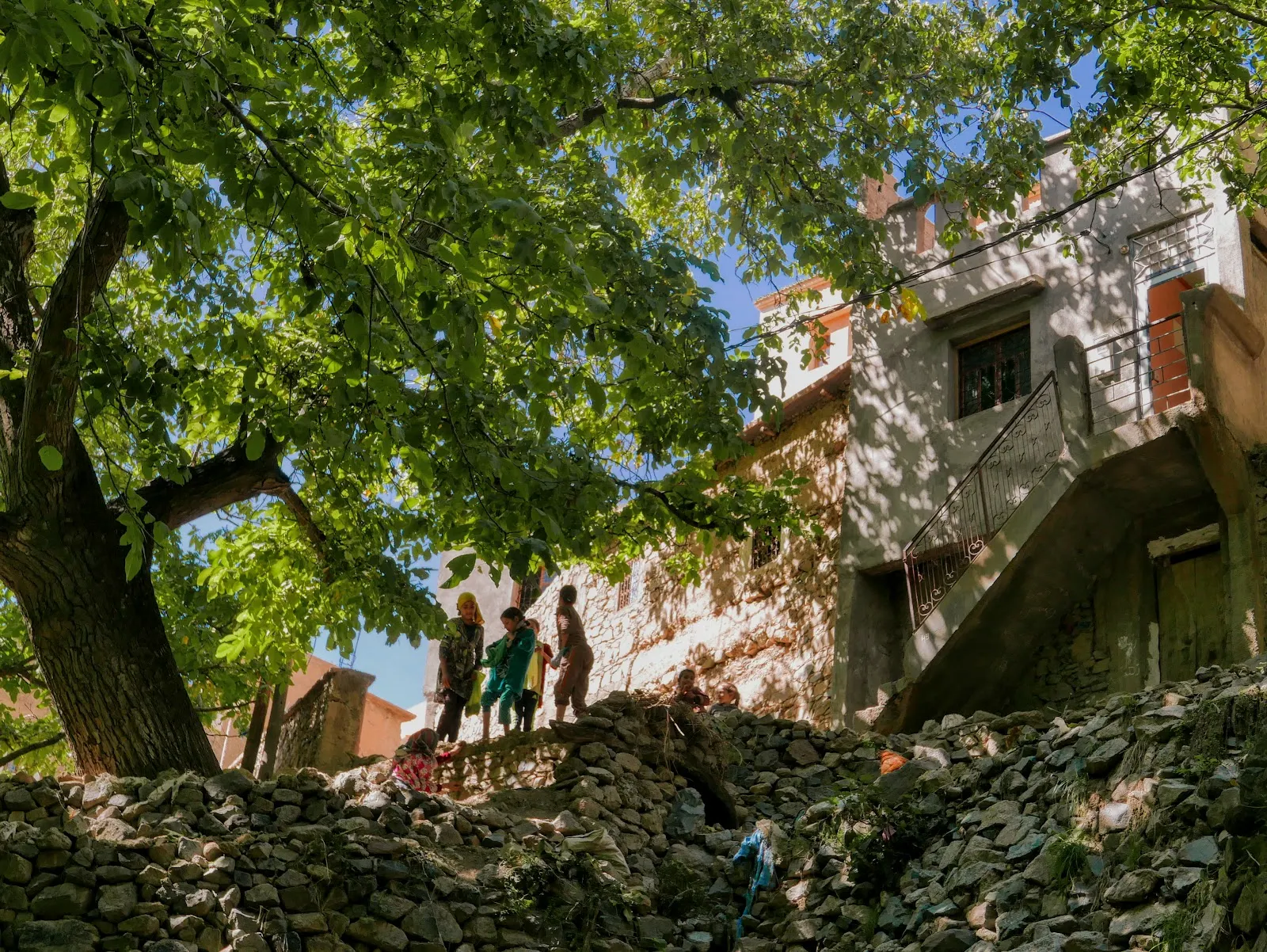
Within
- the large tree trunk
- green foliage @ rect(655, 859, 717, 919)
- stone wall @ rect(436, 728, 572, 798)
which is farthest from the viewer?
stone wall @ rect(436, 728, 572, 798)

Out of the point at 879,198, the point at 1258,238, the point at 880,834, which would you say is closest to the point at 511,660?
the point at 880,834

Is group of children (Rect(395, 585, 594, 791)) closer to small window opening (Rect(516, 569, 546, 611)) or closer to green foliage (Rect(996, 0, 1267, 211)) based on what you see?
green foliage (Rect(996, 0, 1267, 211))

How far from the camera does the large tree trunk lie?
894 cm

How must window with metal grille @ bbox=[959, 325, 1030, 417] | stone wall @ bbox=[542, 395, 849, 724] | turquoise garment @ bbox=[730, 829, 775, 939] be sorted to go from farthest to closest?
1. stone wall @ bbox=[542, 395, 849, 724]
2. window with metal grille @ bbox=[959, 325, 1030, 417]
3. turquoise garment @ bbox=[730, 829, 775, 939]

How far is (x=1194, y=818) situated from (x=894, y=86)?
7.18 meters

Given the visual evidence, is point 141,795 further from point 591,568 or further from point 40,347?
point 591,568

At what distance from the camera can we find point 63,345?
8750 mm

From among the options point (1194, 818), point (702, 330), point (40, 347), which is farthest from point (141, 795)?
point (1194, 818)

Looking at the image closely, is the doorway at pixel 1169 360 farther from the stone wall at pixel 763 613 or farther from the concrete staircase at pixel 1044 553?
the stone wall at pixel 763 613

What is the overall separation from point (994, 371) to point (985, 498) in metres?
1.90

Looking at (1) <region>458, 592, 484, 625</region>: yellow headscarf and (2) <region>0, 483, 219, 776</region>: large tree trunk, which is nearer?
(2) <region>0, 483, 219, 776</region>: large tree trunk

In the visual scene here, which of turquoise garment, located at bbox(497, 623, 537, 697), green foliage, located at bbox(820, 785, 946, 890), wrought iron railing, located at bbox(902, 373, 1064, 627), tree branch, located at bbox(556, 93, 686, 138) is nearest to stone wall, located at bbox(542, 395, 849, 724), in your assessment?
wrought iron railing, located at bbox(902, 373, 1064, 627)

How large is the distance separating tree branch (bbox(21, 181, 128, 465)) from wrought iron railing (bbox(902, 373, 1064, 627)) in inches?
321

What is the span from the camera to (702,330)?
980 cm
